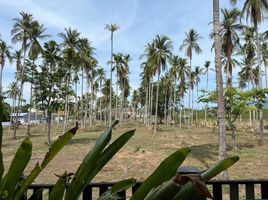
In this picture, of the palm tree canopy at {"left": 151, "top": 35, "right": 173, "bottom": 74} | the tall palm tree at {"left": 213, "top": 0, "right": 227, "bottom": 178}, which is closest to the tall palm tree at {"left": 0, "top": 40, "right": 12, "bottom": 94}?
the palm tree canopy at {"left": 151, "top": 35, "right": 173, "bottom": 74}

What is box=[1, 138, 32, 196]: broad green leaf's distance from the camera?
1254mm

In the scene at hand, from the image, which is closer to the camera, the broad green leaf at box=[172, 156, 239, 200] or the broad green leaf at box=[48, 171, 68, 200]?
the broad green leaf at box=[172, 156, 239, 200]

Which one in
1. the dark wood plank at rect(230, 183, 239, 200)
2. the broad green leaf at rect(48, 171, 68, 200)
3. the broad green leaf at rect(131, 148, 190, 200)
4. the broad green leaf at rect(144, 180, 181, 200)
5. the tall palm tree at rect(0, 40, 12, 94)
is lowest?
the dark wood plank at rect(230, 183, 239, 200)

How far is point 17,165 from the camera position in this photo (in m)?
1.29

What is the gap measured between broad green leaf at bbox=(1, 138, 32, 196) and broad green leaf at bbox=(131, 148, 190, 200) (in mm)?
441

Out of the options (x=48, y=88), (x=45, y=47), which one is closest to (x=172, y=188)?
(x=48, y=88)

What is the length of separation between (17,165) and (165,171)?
0.55m

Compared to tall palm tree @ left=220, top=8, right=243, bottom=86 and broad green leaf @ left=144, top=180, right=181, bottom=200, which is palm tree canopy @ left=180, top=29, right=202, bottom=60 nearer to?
tall palm tree @ left=220, top=8, right=243, bottom=86

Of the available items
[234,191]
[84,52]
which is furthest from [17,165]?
[84,52]

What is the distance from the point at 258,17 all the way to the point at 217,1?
17.4 meters

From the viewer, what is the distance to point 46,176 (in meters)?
15.0

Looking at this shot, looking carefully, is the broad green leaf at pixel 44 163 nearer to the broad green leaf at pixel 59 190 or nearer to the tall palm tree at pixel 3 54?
the broad green leaf at pixel 59 190

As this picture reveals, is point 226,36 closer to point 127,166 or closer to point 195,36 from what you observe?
point 195,36

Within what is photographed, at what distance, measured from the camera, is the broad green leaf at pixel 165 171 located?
1239 mm
